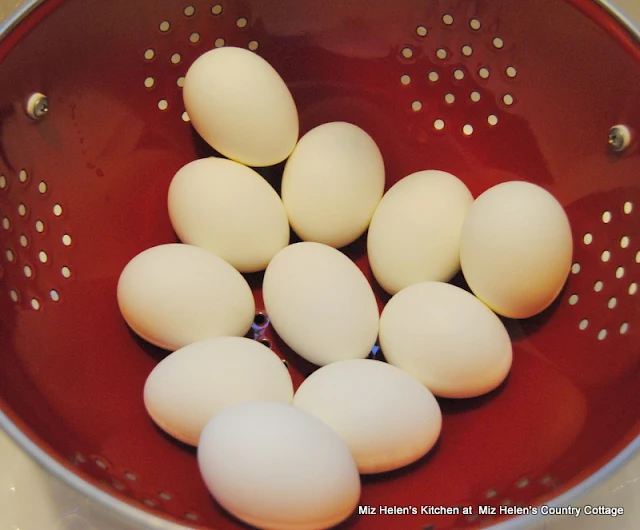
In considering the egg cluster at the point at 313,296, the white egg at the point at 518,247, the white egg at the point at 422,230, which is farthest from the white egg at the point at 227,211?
the white egg at the point at 518,247

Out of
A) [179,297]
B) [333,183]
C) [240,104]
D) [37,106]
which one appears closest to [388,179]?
[333,183]

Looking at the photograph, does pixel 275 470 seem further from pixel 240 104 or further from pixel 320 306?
pixel 240 104

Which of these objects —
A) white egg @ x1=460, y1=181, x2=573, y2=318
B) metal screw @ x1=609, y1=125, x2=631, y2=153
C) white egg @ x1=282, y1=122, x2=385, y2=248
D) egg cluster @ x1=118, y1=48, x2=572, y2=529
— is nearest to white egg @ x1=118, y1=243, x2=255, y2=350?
egg cluster @ x1=118, y1=48, x2=572, y2=529

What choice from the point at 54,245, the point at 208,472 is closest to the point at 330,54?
the point at 54,245

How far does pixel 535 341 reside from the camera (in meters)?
0.80

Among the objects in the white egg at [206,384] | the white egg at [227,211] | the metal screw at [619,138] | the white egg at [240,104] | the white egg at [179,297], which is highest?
the white egg at [240,104]

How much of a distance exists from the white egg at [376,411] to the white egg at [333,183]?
20 centimetres

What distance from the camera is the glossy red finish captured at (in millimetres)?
674

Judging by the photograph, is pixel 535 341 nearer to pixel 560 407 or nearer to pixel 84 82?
pixel 560 407

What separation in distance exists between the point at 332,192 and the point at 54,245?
33cm

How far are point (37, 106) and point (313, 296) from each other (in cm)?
37

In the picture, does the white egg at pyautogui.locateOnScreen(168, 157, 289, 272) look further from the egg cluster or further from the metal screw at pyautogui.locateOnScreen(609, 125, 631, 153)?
the metal screw at pyautogui.locateOnScreen(609, 125, 631, 153)

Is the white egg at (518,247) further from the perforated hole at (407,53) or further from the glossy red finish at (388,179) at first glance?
the perforated hole at (407,53)

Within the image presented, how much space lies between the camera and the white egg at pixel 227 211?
2.62 feet
